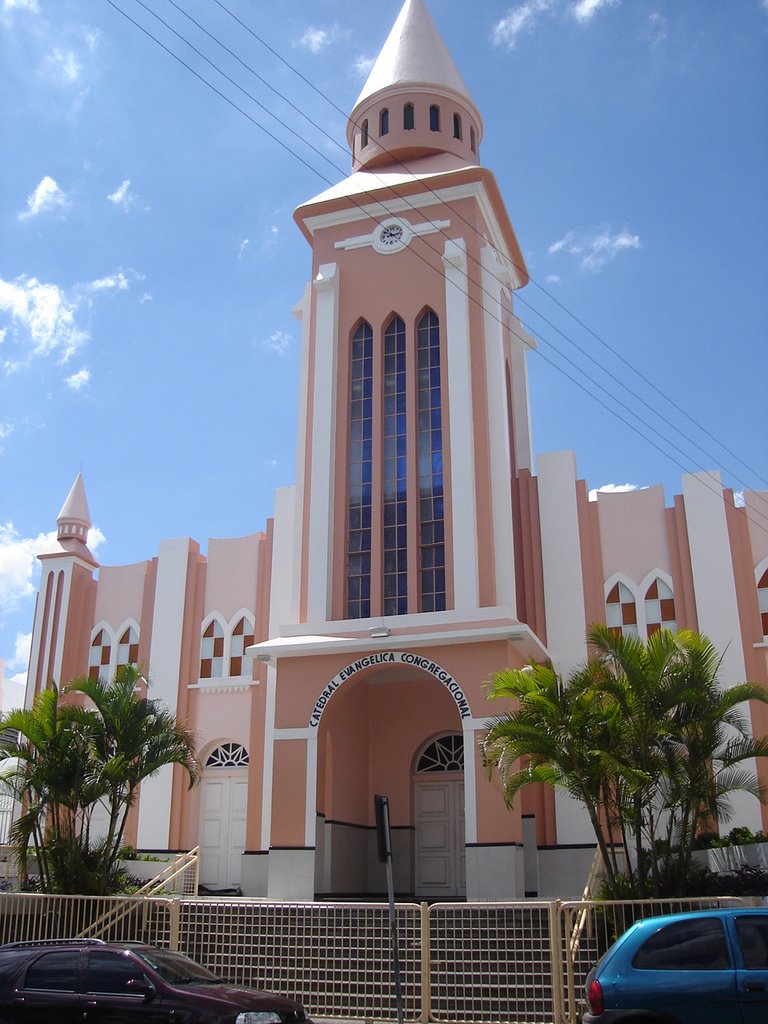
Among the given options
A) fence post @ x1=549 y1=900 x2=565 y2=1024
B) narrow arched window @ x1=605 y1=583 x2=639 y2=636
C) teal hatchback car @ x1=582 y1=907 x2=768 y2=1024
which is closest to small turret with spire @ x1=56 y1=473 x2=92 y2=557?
narrow arched window @ x1=605 y1=583 x2=639 y2=636

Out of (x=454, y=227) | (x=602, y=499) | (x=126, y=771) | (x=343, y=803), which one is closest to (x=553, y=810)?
(x=343, y=803)

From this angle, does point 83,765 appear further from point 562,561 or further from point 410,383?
point 562,561

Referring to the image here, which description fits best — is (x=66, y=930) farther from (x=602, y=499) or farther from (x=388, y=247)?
(x=388, y=247)

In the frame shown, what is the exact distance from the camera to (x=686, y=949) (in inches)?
323

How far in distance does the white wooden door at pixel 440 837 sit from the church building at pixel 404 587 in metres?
0.04

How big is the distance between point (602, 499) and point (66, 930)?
13.1 meters

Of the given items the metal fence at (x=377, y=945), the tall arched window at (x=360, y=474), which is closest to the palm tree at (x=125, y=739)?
the metal fence at (x=377, y=945)

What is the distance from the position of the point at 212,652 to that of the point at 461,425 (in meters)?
7.86

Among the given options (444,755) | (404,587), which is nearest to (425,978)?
(404,587)

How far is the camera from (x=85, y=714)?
17.2m

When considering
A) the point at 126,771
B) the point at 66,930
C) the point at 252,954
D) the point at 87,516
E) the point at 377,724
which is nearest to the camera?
the point at 252,954

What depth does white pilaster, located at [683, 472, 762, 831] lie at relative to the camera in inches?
772

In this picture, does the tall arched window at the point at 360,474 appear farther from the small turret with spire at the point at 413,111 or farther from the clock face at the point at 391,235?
the small turret with spire at the point at 413,111

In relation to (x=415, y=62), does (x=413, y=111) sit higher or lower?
lower
